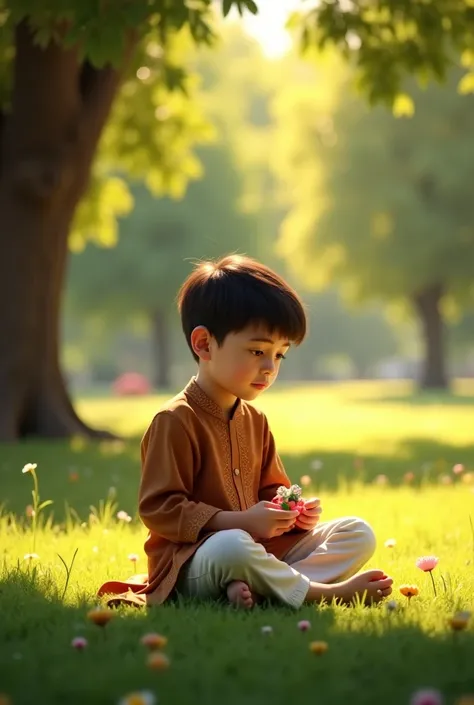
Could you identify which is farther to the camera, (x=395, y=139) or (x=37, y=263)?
(x=395, y=139)

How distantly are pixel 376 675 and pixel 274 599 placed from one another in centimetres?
112

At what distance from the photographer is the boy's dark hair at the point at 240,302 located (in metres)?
3.90

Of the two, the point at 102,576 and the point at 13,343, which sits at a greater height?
the point at 13,343

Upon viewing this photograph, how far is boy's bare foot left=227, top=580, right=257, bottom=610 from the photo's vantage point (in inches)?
147

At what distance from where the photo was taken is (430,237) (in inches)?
1085

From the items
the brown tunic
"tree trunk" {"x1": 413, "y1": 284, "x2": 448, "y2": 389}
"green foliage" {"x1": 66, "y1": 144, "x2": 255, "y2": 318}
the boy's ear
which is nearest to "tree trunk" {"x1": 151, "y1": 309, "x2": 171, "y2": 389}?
"green foliage" {"x1": 66, "y1": 144, "x2": 255, "y2": 318}

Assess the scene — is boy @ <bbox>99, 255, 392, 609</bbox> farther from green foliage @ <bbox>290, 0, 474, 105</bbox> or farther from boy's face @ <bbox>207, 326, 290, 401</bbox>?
green foliage @ <bbox>290, 0, 474, 105</bbox>

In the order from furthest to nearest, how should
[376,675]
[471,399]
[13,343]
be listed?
[471,399]
[13,343]
[376,675]

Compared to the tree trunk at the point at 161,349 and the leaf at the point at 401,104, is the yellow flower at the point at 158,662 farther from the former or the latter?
the tree trunk at the point at 161,349

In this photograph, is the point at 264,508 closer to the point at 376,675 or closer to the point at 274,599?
the point at 274,599

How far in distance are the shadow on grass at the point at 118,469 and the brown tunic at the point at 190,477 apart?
231 cm

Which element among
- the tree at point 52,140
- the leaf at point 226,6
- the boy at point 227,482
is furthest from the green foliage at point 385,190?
the boy at point 227,482

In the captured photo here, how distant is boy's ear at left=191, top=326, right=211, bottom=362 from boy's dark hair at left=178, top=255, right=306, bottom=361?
0.09 feet

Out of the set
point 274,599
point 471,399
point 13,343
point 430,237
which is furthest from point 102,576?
point 430,237
